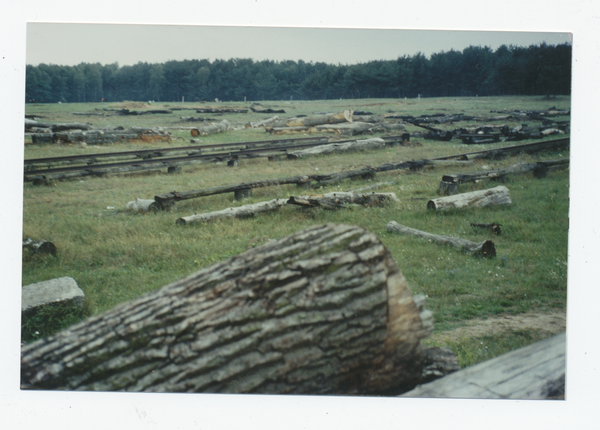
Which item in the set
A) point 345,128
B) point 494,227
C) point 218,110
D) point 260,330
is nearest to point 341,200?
point 345,128

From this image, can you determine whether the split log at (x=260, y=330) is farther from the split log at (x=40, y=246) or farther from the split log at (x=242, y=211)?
→ the split log at (x=242, y=211)

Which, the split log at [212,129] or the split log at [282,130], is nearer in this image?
the split log at [282,130]

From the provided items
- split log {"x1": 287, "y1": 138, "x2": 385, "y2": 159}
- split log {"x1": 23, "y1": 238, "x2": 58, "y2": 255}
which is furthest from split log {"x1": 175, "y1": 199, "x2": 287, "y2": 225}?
split log {"x1": 23, "y1": 238, "x2": 58, "y2": 255}

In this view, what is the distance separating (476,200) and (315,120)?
268 centimetres

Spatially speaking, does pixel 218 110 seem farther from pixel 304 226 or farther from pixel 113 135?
pixel 304 226

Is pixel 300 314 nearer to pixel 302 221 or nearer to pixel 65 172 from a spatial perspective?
pixel 302 221

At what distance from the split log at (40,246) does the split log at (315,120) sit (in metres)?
3.38

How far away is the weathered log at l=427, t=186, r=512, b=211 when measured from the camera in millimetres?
5180

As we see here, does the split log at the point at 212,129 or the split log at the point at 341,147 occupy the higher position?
the split log at the point at 212,129

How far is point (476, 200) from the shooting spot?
209 inches

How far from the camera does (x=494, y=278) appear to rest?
14.8ft

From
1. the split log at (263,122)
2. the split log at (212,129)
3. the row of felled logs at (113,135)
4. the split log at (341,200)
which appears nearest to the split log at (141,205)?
the row of felled logs at (113,135)

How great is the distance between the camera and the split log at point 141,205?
5.05 m

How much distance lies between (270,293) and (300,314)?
242 millimetres
